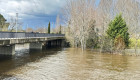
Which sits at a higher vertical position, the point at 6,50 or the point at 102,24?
the point at 102,24

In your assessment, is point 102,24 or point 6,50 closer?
point 6,50

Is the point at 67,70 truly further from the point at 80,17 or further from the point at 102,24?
the point at 102,24

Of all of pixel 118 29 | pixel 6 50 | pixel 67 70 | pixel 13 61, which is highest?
pixel 118 29

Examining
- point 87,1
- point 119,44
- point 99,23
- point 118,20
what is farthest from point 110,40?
point 99,23

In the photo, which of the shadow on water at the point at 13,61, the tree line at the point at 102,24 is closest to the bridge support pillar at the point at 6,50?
the shadow on water at the point at 13,61

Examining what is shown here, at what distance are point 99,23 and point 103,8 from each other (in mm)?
5107

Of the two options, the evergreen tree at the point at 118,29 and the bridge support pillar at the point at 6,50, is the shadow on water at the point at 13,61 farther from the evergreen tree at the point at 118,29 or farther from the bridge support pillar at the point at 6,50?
the evergreen tree at the point at 118,29

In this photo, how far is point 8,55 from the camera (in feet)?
84.3

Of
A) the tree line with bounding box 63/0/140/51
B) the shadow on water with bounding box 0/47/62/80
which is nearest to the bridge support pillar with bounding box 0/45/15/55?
the shadow on water with bounding box 0/47/62/80

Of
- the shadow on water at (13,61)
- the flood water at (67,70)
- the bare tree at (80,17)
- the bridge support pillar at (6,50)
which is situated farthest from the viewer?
the bare tree at (80,17)

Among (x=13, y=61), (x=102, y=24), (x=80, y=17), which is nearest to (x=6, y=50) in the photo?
(x=13, y=61)

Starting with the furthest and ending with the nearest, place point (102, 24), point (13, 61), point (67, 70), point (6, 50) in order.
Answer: point (102, 24)
point (6, 50)
point (13, 61)
point (67, 70)

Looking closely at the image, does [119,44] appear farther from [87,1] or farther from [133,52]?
[87,1]

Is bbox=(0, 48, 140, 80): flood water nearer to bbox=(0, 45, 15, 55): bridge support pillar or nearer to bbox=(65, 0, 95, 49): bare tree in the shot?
bbox=(0, 45, 15, 55): bridge support pillar
